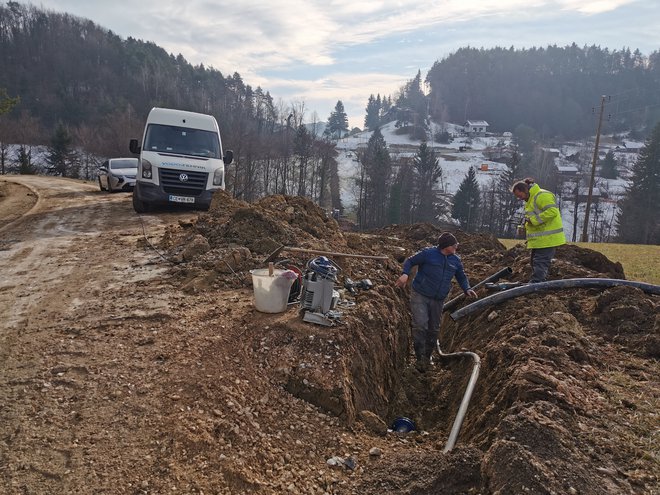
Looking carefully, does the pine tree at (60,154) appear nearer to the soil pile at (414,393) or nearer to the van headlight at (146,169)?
the van headlight at (146,169)

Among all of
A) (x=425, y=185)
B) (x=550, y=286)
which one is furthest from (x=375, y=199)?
(x=550, y=286)

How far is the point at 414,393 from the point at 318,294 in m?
2.23

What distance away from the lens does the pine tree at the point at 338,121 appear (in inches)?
5787

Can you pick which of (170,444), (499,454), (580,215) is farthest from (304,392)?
(580,215)

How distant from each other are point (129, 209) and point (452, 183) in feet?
277

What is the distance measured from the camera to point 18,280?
666cm

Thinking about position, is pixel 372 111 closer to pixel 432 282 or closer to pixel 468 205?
pixel 468 205

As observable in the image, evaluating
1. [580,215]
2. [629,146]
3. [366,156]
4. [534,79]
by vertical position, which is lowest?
[580,215]

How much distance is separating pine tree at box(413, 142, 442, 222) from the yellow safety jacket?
52232mm

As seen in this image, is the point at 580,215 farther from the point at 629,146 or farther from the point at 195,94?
the point at 195,94

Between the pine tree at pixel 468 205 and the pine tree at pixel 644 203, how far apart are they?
16273mm

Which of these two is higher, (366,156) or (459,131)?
(459,131)

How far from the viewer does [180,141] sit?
1216cm

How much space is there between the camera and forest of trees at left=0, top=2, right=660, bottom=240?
60.1 meters
